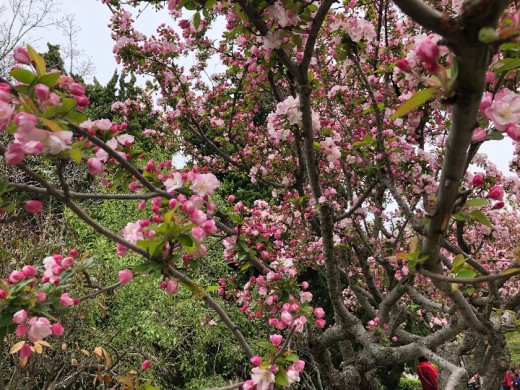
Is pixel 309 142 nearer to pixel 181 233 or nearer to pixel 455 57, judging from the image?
pixel 181 233

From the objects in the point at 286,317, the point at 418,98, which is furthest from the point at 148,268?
the point at 286,317

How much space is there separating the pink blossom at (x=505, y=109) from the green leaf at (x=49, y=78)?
119cm

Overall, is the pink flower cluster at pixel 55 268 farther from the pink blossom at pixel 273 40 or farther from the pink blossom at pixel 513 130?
the pink blossom at pixel 513 130

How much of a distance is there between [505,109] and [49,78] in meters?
1.24

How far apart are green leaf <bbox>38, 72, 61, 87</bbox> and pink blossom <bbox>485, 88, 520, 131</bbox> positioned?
3.89 ft

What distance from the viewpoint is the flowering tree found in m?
1.13

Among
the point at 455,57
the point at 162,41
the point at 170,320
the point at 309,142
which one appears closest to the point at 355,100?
the point at 309,142

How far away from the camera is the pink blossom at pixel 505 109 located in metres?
Answer: 1.14

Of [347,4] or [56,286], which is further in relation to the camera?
[347,4]

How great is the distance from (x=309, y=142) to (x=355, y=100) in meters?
1.54

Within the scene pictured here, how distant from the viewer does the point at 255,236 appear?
3039mm

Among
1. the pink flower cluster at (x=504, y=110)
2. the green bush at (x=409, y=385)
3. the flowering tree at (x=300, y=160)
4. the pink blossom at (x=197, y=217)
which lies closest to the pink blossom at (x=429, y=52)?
the flowering tree at (x=300, y=160)

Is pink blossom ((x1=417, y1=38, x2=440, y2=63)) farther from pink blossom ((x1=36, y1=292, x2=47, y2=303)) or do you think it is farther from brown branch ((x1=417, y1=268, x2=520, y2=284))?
pink blossom ((x1=36, y1=292, x2=47, y2=303))

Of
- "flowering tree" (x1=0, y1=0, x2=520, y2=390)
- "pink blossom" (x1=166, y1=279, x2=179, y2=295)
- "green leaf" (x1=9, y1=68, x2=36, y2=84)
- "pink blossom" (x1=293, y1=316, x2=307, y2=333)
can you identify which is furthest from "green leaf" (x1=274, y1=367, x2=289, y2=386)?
"green leaf" (x1=9, y1=68, x2=36, y2=84)
